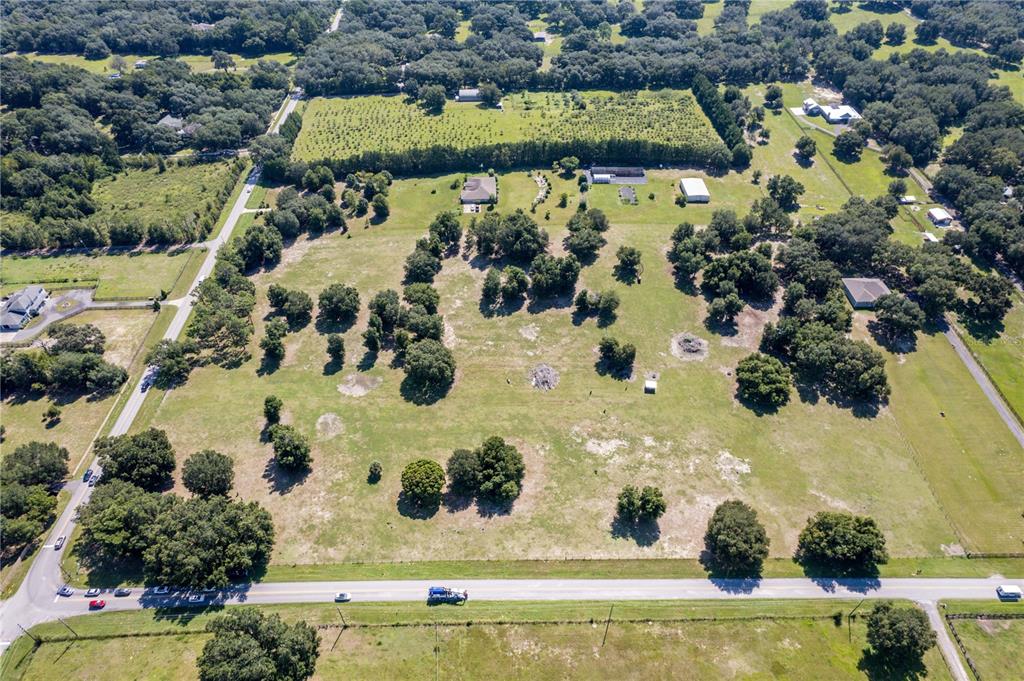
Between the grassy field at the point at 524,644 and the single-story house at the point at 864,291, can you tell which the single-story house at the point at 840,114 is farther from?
the grassy field at the point at 524,644

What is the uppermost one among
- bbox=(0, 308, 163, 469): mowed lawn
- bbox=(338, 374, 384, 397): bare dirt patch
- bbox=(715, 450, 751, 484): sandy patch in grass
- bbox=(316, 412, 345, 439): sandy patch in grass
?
bbox=(715, 450, 751, 484): sandy patch in grass

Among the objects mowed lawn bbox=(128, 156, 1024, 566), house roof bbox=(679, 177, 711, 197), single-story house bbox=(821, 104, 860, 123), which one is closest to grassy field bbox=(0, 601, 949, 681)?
mowed lawn bbox=(128, 156, 1024, 566)

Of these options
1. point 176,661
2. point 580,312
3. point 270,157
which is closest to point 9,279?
point 270,157

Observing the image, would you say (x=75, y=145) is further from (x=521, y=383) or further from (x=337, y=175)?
(x=521, y=383)

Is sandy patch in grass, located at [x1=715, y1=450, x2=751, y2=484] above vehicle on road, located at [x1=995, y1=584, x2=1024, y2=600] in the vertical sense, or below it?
below

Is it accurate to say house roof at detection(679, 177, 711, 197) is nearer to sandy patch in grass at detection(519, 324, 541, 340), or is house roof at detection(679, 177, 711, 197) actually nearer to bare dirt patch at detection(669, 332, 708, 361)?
bare dirt patch at detection(669, 332, 708, 361)

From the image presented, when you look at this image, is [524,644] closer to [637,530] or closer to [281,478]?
[637,530]

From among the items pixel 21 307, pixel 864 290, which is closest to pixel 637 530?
pixel 864 290
